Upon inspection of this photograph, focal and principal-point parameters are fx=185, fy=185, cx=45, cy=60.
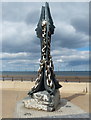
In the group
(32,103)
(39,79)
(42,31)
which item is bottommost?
(32,103)

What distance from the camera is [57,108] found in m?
8.42

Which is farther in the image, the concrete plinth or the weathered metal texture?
the weathered metal texture

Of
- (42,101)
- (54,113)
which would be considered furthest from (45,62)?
(54,113)

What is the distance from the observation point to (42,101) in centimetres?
813

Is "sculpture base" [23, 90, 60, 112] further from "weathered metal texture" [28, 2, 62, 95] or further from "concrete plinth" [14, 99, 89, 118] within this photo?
"weathered metal texture" [28, 2, 62, 95]

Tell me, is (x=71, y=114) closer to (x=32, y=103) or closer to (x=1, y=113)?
(x=32, y=103)

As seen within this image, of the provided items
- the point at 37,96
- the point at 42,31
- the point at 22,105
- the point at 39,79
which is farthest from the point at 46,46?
the point at 22,105

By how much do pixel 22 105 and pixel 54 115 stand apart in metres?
2.13

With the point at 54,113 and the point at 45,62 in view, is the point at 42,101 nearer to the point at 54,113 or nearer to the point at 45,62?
the point at 54,113

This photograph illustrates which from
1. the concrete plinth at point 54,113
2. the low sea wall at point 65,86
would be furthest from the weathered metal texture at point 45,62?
the low sea wall at point 65,86

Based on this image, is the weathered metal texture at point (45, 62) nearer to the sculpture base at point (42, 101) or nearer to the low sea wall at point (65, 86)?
the sculpture base at point (42, 101)

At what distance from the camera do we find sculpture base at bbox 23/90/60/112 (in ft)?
26.1

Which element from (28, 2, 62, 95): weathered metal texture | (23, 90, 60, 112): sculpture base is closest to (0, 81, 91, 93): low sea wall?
(28, 2, 62, 95): weathered metal texture

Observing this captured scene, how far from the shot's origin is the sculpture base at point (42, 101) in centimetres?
797
